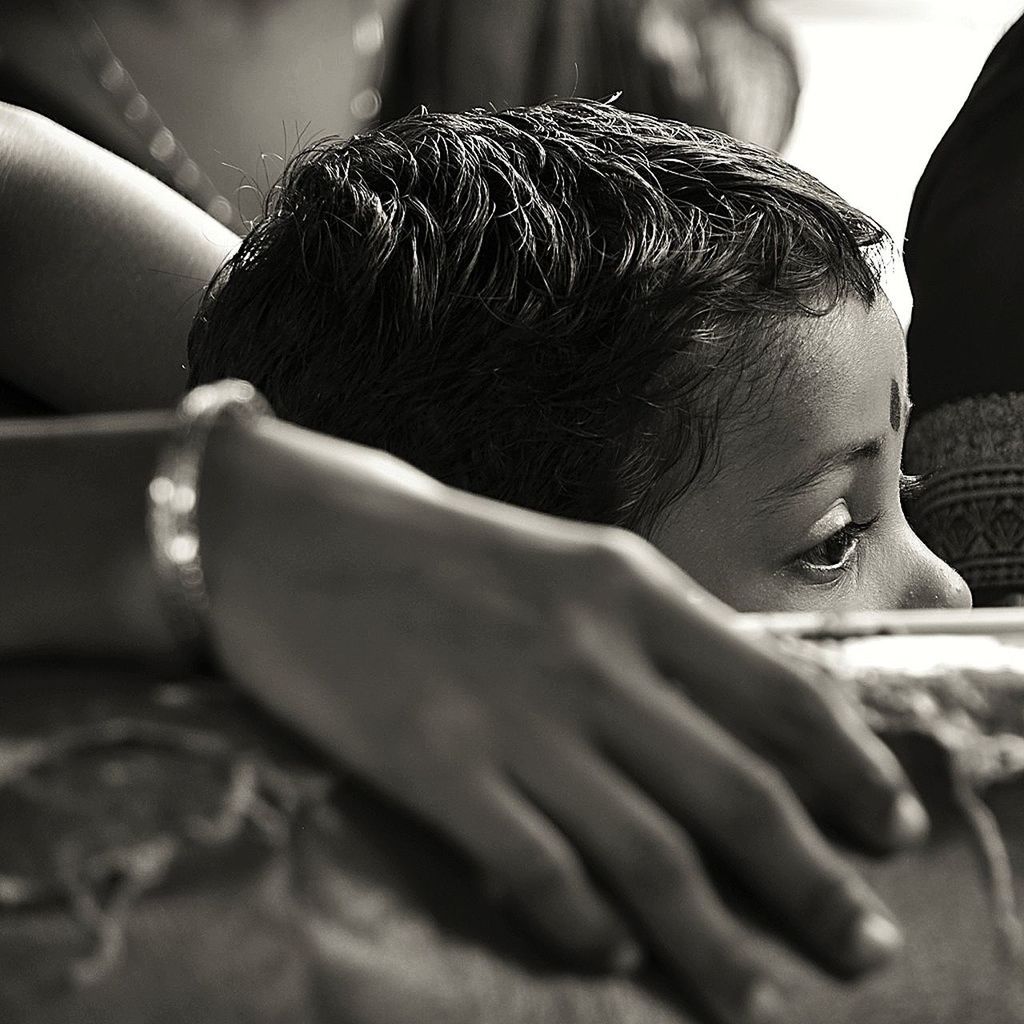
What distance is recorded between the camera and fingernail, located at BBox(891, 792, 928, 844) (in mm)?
264

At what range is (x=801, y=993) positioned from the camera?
0.86 feet

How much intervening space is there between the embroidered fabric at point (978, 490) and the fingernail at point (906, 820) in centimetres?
66

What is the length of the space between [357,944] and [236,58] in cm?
150

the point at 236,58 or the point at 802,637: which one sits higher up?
the point at 802,637

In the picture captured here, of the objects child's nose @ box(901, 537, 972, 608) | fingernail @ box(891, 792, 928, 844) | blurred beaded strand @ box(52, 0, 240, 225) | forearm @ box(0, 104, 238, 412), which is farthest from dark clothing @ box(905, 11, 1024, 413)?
blurred beaded strand @ box(52, 0, 240, 225)

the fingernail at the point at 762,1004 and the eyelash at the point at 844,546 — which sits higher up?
the fingernail at the point at 762,1004

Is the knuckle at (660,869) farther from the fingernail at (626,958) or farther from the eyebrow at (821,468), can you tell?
the eyebrow at (821,468)

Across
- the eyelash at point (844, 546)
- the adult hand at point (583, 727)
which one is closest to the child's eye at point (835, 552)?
the eyelash at point (844, 546)

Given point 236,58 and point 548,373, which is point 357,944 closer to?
point 548,373

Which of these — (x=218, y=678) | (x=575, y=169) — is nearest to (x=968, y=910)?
(x=218, y=678)

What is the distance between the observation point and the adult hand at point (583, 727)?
0.25 meters

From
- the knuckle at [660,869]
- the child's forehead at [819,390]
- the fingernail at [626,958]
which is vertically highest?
the knuckle at [660,869]

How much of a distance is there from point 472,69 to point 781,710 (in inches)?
60.0

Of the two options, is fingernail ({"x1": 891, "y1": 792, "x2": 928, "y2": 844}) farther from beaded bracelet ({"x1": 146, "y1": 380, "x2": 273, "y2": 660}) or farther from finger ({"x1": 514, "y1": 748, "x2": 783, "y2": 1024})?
beaded bracelet ({"x1": 146, "y1": 380, "x2": 273, "y2": 660})
